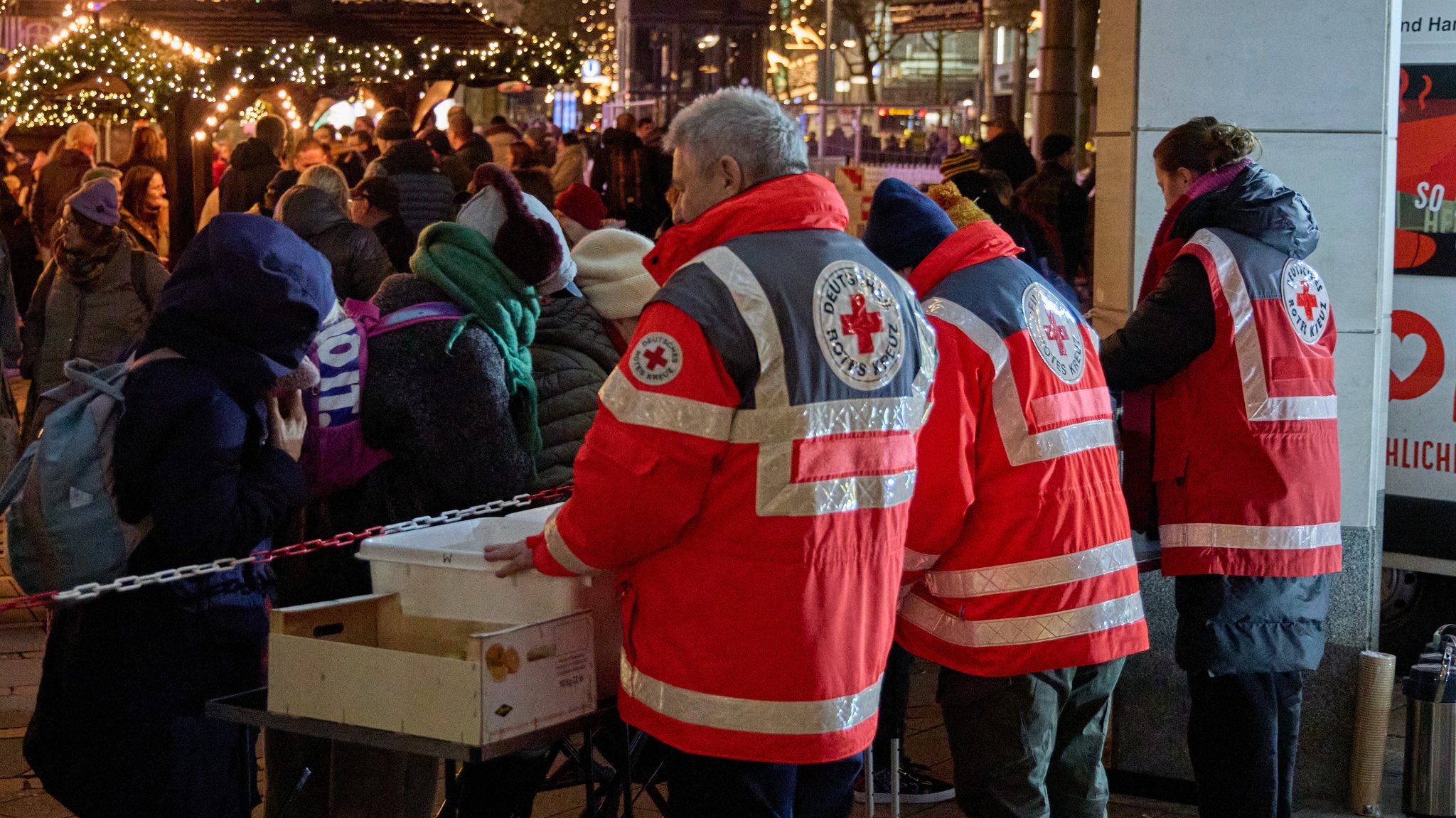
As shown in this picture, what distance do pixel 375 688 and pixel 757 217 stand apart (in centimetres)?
124

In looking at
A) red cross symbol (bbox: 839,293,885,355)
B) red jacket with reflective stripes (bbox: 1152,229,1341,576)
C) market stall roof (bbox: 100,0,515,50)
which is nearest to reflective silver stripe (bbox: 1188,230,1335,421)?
red jacket with reflective stripes (bbox: 1152,229,1341,576)

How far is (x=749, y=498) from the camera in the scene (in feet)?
10.5

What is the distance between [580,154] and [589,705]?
36.0ft

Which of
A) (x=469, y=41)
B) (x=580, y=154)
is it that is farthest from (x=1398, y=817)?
(x=469, y=41)

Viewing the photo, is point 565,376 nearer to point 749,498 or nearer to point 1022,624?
point 1022,624

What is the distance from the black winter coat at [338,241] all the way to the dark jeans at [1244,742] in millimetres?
4555

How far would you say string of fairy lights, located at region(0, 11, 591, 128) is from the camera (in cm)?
1248

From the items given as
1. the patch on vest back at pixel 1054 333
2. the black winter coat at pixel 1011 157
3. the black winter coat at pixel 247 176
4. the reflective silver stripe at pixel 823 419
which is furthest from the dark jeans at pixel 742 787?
the black winter coat at pixel 1011 157

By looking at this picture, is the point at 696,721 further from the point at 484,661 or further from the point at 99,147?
the point at 99,147

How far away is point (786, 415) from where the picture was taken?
3.19 meters

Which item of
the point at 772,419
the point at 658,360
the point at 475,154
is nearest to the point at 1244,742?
the point at 772,419

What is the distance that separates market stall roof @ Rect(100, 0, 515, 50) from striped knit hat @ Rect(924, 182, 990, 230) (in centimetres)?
848

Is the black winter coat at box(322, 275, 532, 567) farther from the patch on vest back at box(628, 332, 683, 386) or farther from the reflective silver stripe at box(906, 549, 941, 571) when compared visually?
the patch on vest back at box(628, 332, 683, 386)

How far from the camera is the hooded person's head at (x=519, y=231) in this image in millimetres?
4504
